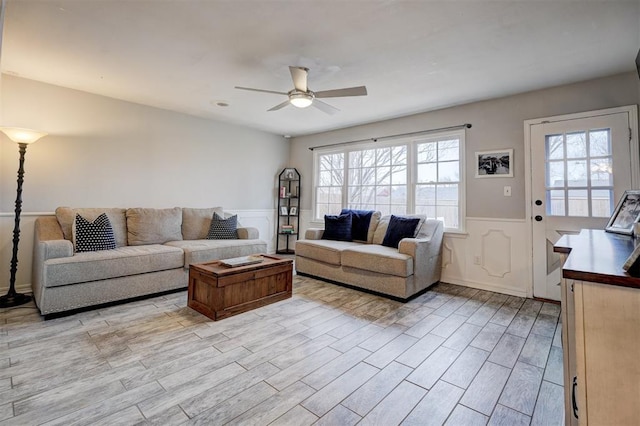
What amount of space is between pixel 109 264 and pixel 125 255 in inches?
6.5

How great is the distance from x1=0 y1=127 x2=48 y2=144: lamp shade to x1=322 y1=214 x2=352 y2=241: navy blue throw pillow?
349cm

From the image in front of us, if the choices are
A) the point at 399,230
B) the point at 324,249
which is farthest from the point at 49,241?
the point at 399,230

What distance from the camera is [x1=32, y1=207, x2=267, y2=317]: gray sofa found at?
2.59m

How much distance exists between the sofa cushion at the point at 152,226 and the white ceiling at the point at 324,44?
154 centimetres

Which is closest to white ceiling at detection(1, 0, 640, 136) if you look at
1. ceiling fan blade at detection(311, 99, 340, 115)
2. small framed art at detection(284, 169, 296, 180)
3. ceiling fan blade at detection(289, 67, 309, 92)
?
ceiling fan blade at detection(289, 67, 309, 92)

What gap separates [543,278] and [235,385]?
342cm

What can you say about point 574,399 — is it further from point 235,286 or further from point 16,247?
point 16,247

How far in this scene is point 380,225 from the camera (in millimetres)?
4176

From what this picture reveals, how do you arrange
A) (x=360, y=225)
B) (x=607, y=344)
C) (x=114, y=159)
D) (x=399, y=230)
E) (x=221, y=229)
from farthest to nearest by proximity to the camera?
(x=360, y=225) → (x=221, y=229) → (x=114, y=159) → (x=399, y=230) → (x=607, y=344)

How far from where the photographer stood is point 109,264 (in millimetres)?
2812

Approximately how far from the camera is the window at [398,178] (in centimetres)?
397

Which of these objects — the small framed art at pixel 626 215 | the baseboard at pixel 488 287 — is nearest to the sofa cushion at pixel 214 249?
the baseboard at pixel 488 287

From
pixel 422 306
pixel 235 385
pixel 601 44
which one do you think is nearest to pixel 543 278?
pixel 422 306

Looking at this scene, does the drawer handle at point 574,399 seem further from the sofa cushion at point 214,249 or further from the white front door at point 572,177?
the sofa cushion at point 214,249
